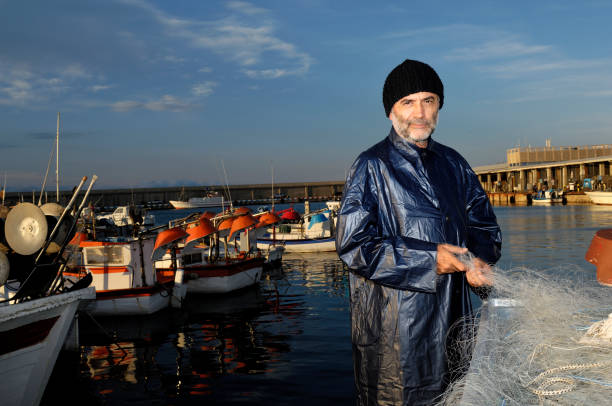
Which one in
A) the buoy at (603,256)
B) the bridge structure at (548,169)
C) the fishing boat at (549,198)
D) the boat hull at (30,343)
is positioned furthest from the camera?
the bridge structure at (548,169)

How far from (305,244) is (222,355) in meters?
23.5

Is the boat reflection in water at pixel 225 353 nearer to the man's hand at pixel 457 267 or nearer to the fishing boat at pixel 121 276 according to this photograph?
the fishing boat at pixel 121 276

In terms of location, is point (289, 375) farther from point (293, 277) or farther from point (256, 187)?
point (256, 187)

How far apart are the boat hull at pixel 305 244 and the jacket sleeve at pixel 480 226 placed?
107 feet

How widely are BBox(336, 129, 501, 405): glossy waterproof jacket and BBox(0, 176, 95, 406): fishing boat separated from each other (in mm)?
6945

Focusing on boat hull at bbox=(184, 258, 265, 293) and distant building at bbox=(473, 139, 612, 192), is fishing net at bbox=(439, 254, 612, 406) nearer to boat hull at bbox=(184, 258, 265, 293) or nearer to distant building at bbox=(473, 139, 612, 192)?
boat hull at bbox=(184, 258, 265, 293)

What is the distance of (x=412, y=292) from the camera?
7.76 feet

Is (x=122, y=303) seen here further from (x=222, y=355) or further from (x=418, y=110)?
(x=418, y=110)

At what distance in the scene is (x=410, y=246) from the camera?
7.55 ft

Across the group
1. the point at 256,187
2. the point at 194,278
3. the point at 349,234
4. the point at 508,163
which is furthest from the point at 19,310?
the point at 256,187

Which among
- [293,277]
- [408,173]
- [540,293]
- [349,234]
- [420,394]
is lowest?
[293,277]

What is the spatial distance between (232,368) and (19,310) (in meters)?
5.26

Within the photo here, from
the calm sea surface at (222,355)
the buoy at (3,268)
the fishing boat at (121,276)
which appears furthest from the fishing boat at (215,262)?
the buoy at (3,268)

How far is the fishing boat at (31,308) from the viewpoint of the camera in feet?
26.0
